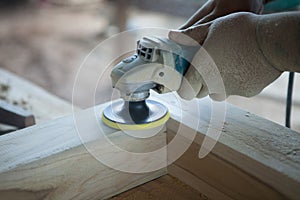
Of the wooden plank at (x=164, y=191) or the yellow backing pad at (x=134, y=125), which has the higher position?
the yellow backing pad at (x=134, y=125)

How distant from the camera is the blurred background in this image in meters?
2.13

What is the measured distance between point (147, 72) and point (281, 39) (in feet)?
0.66

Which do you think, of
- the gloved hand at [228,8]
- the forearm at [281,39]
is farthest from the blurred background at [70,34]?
the forearm at [281,39]

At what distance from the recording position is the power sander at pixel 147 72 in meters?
0.64

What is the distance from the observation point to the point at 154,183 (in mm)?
769

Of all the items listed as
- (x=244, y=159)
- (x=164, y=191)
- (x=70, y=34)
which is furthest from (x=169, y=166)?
(x=70, y=34)

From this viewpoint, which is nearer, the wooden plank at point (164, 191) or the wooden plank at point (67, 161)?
the wooden plank at point (67, 161)

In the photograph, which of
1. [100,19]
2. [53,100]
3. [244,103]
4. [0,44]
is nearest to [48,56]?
[0,44]

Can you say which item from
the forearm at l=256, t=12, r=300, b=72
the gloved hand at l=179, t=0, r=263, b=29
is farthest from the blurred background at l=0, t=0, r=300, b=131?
the forearm at l=256, t=12, r=300, b=72

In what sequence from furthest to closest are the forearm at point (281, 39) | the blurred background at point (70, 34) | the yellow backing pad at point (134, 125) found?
the blurred background at point (70, 34) → the yellow backing pad at point (134, 125) → the forearm at point (281, 39)

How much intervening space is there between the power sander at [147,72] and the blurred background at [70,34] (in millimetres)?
1266

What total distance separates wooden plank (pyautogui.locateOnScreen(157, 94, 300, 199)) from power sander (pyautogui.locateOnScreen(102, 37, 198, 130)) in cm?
7

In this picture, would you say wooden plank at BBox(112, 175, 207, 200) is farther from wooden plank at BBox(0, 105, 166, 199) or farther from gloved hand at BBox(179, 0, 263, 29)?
gloved hand at BBox(179, 0, 263, 29)

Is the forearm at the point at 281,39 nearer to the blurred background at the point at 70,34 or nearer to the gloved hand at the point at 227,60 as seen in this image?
the gloved hand at the point at 227,60
